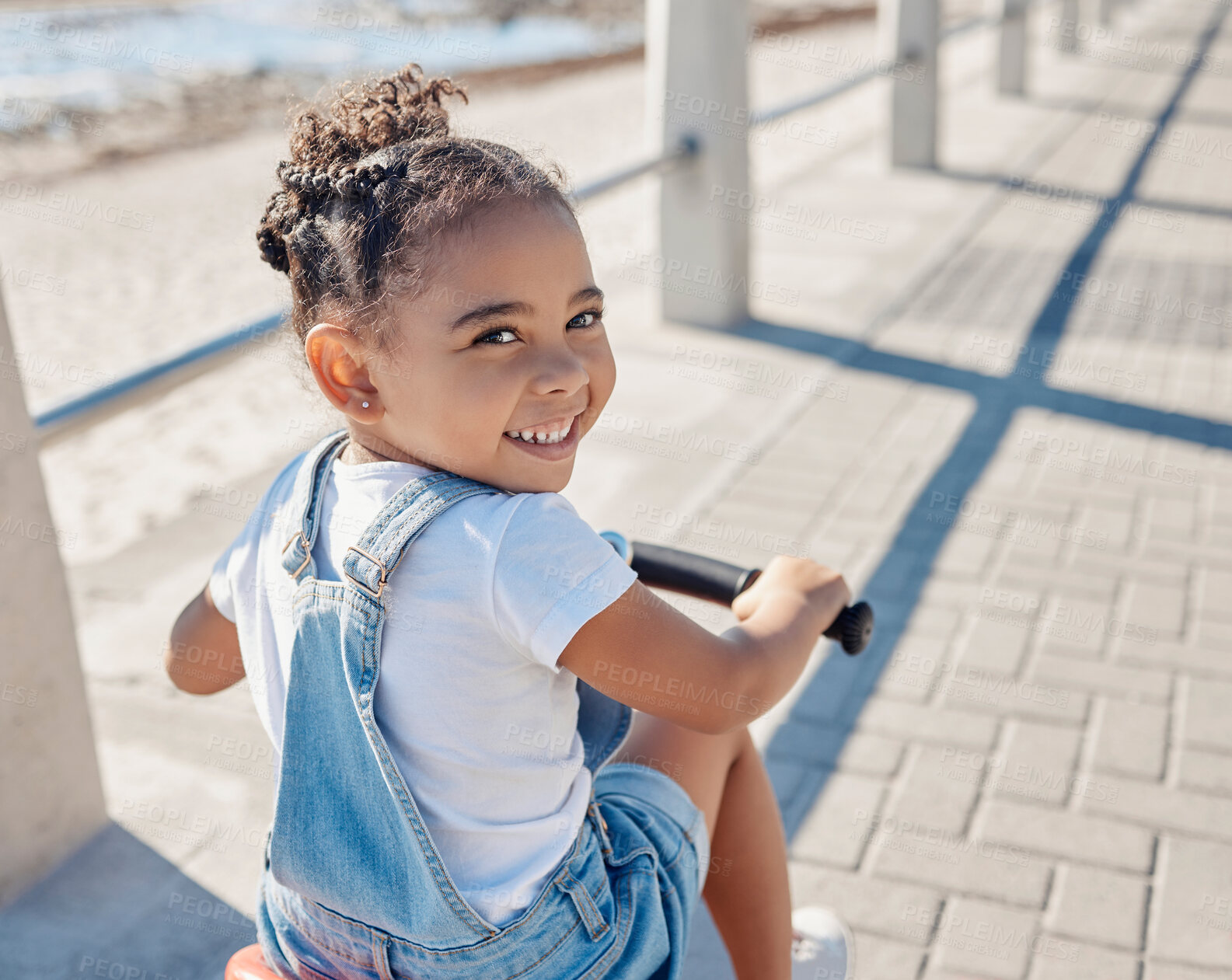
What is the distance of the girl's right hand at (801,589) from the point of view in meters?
1.56

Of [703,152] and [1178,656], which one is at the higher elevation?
[703,152]

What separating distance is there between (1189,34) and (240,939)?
19.5m

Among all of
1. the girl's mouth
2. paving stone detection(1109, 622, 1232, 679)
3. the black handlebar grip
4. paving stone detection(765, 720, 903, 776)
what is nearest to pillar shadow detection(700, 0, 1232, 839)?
paving stone detection(765, 720, 903, 776)

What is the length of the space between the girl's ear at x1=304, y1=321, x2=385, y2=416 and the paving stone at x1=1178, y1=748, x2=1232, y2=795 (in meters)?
2.10

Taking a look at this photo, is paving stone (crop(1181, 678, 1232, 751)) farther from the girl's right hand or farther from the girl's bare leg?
the girl's right hand

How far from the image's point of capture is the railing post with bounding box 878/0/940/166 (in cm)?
865

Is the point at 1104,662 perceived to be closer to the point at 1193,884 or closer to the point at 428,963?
the point at 1193,884

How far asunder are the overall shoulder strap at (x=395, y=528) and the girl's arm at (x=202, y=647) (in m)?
0.39

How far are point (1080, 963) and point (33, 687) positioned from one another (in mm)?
1972

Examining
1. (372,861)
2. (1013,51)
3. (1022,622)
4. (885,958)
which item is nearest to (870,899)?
(885,958)

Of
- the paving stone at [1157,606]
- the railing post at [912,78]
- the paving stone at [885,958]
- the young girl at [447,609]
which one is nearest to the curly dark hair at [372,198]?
the young girl at [447,609]

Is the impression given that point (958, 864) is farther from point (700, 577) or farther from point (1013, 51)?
point (1013, 51)

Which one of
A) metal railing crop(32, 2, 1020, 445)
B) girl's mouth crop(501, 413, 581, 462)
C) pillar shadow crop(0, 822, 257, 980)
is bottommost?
pillar shadow crop(0, 822, 257, 980)

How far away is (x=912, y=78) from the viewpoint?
872 centimetres
